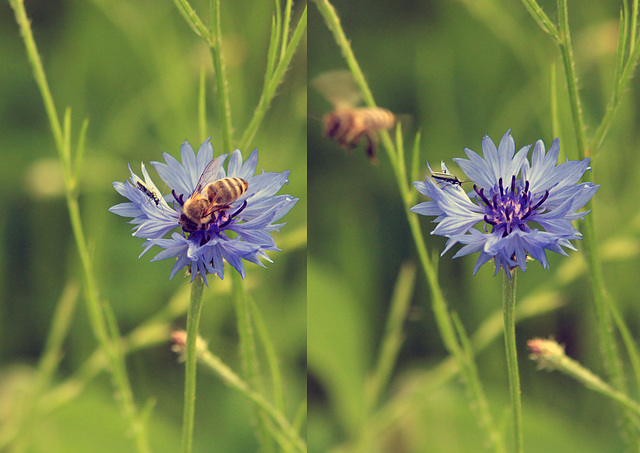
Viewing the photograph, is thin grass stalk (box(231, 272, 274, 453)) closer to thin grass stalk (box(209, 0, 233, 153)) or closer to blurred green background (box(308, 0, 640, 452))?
thin grass stalk (box(209, 0, 233, 153))

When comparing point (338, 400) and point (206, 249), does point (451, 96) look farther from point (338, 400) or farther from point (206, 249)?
point (206, 249)

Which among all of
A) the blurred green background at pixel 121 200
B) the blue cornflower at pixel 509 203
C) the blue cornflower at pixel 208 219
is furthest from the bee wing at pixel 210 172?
the blurred green background at pixel 121 200

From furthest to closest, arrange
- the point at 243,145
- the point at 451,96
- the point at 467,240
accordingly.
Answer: the point at 451,96, the point at 243,145, the point at 467,240

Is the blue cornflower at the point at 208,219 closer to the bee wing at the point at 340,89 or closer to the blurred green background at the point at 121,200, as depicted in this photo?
the bee wing at the point at 340,89

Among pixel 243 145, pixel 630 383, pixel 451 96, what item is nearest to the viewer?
pixel 243 145

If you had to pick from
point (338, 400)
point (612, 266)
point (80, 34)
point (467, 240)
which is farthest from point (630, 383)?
point (80, 34)

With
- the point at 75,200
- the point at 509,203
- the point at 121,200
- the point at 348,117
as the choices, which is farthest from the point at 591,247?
the point at 121,200
